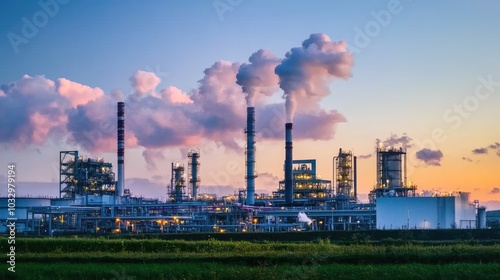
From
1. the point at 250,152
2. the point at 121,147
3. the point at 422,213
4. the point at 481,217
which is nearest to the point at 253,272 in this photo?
the point at 422,213

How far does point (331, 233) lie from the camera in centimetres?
5956

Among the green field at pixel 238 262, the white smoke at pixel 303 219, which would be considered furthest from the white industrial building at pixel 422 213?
the green field at pixel 238 262

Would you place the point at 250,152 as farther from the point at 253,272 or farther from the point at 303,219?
the point at 253,272

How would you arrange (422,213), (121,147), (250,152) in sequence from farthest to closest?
1. (121,147)
2. (250,152)
3. (422,213)

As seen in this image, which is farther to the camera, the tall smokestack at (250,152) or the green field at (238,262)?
the tall smokestack at (250,152)

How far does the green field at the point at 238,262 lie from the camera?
2408 centimetres

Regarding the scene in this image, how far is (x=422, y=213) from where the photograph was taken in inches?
2739

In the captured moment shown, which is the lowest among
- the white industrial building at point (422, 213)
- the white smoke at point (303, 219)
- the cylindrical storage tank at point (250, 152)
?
the white smoke at point (303, 219)

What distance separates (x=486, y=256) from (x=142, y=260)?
54.6 feet

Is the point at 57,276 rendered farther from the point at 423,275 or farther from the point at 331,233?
the point at 331,233

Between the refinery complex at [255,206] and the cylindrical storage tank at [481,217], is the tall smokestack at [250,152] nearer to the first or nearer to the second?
the refinery complex at [255,206]

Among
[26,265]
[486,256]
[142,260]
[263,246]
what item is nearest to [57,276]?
[26,265]

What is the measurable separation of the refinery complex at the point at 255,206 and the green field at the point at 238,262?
33.7 m

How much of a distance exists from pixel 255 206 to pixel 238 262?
56.0 m
